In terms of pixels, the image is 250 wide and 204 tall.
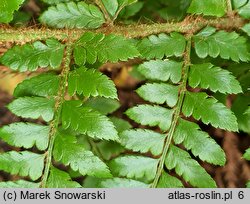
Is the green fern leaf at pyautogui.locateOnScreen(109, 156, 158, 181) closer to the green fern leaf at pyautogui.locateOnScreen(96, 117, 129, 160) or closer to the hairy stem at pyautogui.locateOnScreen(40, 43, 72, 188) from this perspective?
the hairy stem at pyautogui.locateOnScreen(40, 43, 72, 188)

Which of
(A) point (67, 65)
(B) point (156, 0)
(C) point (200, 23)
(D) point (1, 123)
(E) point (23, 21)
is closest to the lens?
(A) point (67, 65)

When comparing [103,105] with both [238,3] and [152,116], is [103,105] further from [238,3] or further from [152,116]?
[238,3]

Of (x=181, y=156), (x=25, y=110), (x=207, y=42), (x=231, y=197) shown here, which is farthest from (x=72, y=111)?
(x=231, y=197)

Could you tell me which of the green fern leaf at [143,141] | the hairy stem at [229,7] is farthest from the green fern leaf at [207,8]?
the green fern leaf at [143,141]

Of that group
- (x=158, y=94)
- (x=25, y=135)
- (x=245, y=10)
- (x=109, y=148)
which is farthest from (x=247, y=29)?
(x=25, y=135)

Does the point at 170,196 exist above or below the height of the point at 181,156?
below

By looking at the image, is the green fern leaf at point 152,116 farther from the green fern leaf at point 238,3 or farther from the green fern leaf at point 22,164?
the green fern leaf at point 238,3

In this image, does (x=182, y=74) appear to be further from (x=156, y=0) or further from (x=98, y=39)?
(x=156, y=0)

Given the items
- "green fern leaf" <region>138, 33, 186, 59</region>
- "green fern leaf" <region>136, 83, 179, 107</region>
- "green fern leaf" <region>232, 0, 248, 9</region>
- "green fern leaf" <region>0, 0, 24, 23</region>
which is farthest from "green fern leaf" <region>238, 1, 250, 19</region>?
"green fern leaf" <region>0, 0, 24, 23</region>
